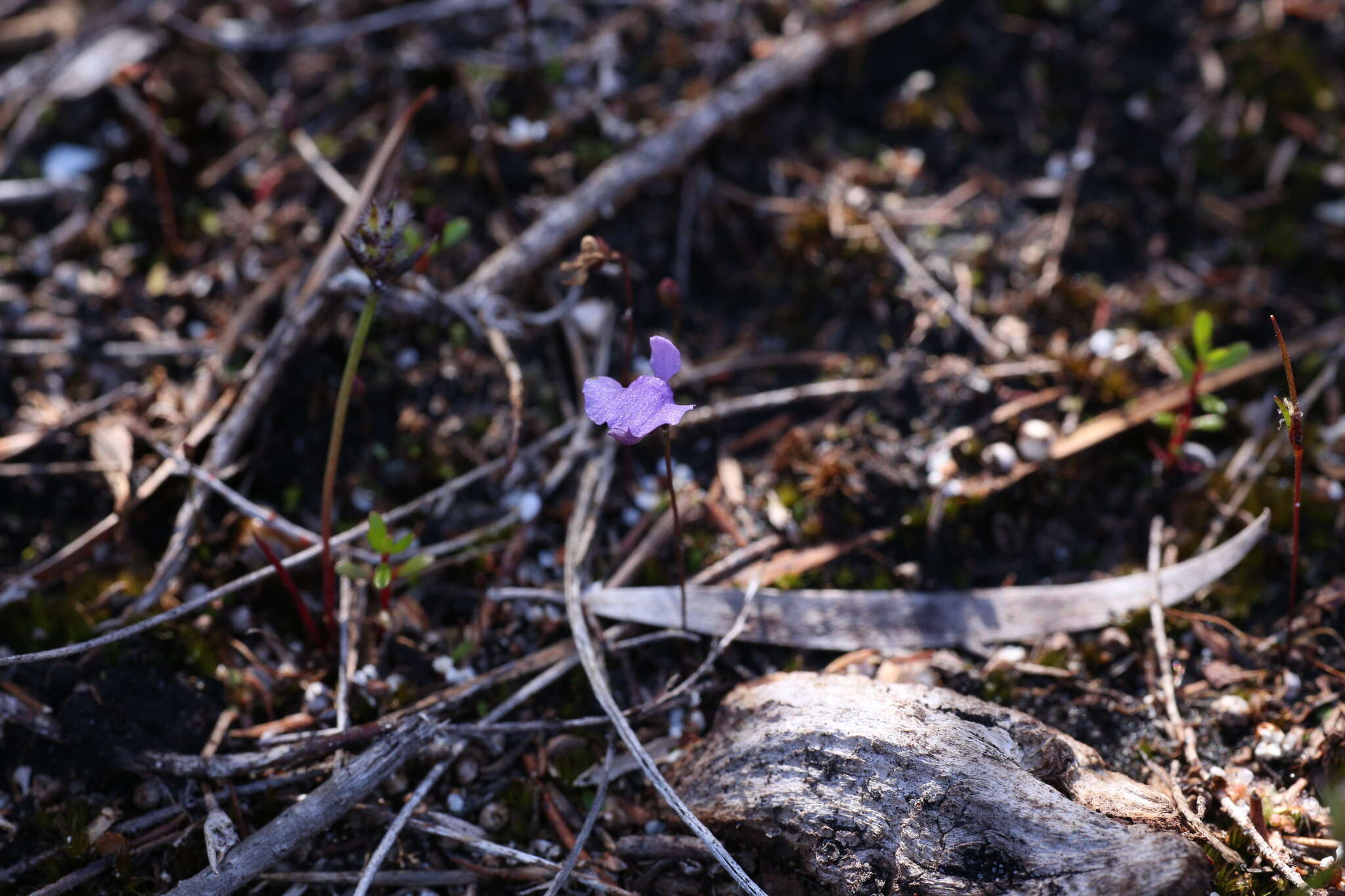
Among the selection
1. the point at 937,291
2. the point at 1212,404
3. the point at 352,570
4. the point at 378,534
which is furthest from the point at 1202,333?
the point at 352,570

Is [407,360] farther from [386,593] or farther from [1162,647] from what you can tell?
[1162,647]

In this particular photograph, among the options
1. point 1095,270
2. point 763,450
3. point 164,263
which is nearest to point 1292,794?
point 763,450

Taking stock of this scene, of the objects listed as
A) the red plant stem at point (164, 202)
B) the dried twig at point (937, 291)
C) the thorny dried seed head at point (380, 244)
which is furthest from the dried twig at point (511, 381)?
the dried twig at point (937, 291)

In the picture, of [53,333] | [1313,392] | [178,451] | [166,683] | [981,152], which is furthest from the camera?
[981,152]

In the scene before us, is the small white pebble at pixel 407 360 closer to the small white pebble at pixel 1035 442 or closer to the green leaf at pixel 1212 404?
the small white pebble at pixel 1035 442

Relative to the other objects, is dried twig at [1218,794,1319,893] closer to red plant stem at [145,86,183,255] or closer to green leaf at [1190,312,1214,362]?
green leaf at [1190,312,1214,362]

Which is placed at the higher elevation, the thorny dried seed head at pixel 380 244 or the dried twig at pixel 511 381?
the thorny dried seed head at pixel 380 244

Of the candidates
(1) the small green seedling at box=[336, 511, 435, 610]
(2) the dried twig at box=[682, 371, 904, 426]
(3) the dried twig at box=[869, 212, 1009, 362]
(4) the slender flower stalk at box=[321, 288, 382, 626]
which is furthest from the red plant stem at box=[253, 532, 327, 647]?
(3) the dried twig at box=[869, 212, 1009, 362]

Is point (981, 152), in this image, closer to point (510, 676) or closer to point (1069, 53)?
point (1069, 53)
